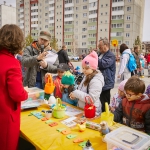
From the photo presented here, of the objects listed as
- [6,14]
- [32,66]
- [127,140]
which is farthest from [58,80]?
[6,14]

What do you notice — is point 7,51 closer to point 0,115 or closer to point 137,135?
point 0,115

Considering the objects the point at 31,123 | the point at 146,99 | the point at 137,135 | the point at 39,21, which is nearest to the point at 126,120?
the point at 146,99

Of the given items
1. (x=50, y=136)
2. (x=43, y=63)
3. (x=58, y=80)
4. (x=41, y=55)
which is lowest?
(x=50, y=136)

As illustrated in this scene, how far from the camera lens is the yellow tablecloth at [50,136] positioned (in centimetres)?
144

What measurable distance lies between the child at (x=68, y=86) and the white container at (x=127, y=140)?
135 cm

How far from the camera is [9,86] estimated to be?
144 centimetres

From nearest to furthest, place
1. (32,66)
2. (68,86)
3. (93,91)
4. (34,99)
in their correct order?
(93,91), (34,99), (68,86), (32,66)

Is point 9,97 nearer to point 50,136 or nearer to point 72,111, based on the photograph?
point 50,136

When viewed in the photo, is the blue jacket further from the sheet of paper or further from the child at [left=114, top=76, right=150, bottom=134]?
the child at [left=114, top=76, right=150, bottom=134]

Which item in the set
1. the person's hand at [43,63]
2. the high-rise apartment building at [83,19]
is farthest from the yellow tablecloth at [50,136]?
the high-rise apartment building at [83,19]

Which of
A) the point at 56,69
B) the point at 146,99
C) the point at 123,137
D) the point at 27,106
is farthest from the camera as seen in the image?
the point at 56,69

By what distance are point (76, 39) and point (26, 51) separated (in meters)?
43.1

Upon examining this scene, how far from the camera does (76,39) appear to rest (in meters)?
45.2

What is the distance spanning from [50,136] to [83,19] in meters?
44.6
